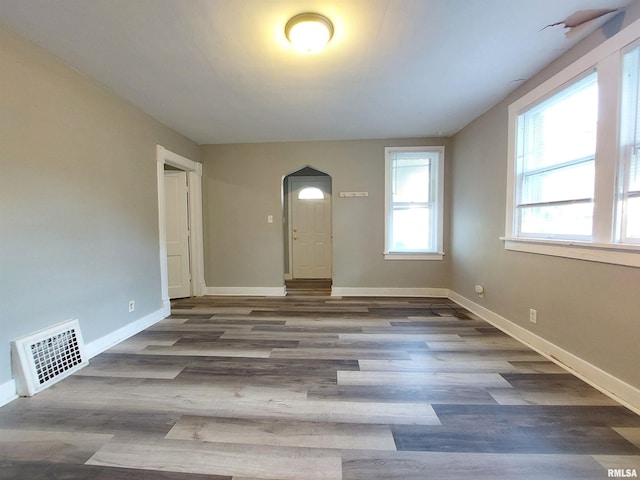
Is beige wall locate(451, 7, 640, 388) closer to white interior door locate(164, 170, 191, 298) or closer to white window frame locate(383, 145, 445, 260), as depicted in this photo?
white window frame locate(383, 145, 445, 260)

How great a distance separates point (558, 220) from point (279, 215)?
3348mm

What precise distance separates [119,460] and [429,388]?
1796mm

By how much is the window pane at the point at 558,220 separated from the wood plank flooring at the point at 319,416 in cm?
106

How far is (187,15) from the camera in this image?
5.34 ft

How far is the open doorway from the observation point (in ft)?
18.8

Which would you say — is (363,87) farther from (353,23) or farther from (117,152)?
(117,152)

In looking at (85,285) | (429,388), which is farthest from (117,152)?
(429,388)

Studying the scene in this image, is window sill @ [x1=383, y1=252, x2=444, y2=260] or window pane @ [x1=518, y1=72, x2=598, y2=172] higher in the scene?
window pane @ [x1=518, y1=72, x2=598, y2=172]

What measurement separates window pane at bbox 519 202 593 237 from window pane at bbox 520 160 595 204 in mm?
77

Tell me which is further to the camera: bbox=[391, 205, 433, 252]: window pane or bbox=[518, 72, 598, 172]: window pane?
bbox=[391, 205, 433, 252]: window pane

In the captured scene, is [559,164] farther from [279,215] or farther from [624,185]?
[279,215]

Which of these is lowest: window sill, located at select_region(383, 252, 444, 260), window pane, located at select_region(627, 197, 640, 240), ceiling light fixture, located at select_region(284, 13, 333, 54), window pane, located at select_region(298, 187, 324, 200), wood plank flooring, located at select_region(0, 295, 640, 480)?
wood plank flooring, located at select_region(0, 295, 640, 480)

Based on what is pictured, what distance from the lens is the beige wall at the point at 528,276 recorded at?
5.41 feet

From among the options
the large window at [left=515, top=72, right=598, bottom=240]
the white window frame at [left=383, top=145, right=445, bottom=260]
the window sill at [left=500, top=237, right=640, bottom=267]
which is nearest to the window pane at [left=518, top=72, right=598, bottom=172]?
the large window at [left=515, top=72, right=598, bottom=240]
